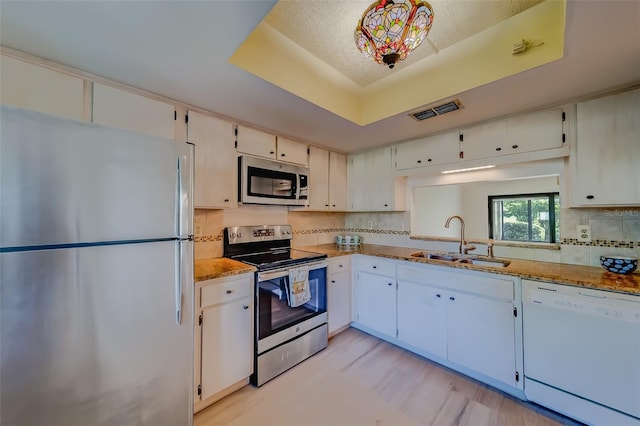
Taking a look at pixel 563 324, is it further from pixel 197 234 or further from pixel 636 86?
pixel 197 234

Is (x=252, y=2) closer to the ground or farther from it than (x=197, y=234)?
farther from it

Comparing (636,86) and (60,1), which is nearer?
(60,1)

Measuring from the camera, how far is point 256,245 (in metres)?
2.60

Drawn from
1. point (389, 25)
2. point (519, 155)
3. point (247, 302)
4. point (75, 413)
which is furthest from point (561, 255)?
point (75, 413)

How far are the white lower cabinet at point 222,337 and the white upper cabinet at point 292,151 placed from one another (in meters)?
1.33

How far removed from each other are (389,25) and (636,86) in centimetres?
185

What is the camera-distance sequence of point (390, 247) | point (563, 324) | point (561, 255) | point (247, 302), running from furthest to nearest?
point (390, 247)
point (561, 255)
point (247, 302)
point (563, 324)

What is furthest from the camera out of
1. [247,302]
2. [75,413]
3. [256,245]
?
[256,245]

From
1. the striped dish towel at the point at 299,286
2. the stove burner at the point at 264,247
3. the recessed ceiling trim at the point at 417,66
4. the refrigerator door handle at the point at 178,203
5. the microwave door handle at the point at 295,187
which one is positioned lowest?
the striped dish towel at the point at 299,286

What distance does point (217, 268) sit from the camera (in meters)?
1.86

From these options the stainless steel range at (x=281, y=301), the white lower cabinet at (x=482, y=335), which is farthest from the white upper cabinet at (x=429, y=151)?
the stainless steel range at (x=281, y=301)

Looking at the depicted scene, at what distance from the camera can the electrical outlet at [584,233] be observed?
1959 millimetres

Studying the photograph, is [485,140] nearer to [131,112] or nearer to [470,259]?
[470,259]

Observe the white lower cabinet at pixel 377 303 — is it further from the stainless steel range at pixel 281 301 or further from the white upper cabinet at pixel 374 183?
the white upper cabinet at pixel 374 183
